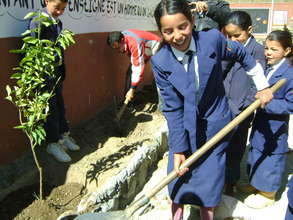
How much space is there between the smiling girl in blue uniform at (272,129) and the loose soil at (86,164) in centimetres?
133

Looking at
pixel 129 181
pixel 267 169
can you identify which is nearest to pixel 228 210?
pixel 267 169

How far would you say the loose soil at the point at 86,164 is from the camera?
8.54 feet

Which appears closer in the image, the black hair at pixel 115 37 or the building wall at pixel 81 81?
the building wall at pixel 81 81

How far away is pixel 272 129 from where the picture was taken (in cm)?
284

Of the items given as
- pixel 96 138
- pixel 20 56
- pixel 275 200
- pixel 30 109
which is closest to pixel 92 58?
pixel 96 138

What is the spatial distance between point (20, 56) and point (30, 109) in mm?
813

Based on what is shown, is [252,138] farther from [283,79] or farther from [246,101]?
[283,79]

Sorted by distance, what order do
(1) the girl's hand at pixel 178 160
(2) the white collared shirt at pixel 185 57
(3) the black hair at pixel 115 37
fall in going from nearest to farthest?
(2) the white collared shirt at pixel 185 57
(1) the girl's hand at pixel 178 160
(3) the black hair at pixel 115 37

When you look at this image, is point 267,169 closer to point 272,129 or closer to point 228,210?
point 272,129

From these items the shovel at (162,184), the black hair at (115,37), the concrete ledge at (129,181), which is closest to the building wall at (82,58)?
the black hair at (115,37)

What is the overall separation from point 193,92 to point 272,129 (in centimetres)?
116

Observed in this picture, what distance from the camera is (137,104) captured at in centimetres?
557

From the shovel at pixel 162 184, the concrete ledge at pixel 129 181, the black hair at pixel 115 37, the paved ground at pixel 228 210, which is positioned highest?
the black hair at pixel 115 37

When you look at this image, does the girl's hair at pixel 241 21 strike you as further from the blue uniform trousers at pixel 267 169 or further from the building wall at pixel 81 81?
the building wall at pixel 81 81
